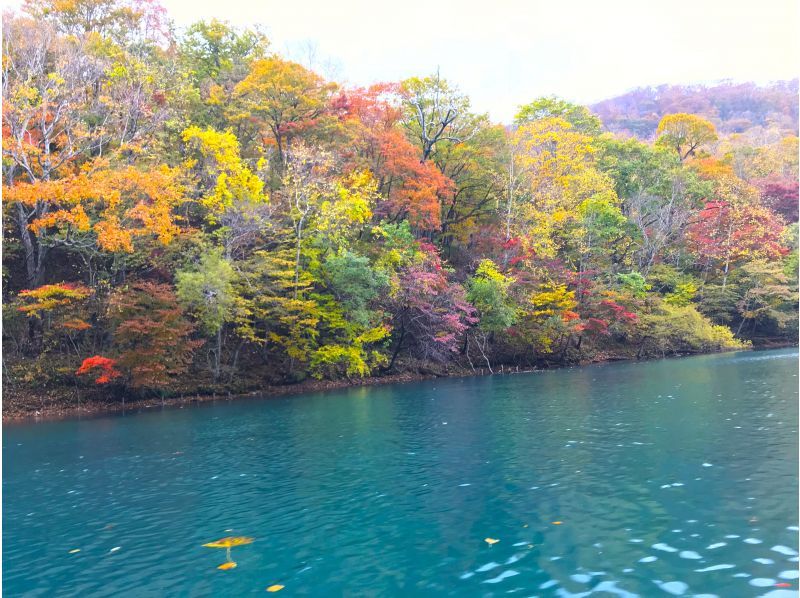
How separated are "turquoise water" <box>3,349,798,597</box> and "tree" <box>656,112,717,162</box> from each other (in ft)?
143

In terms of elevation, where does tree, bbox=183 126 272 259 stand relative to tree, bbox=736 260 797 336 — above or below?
above

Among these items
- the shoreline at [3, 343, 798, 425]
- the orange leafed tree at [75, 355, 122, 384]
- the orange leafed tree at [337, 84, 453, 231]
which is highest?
the orange leafed tree at [337, 84, 453, 231]

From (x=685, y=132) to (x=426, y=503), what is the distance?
56258 mm

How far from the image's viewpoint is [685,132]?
5609cm

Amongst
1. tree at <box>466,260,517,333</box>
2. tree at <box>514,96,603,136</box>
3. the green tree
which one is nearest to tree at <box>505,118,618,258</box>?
tree at <box>514,96,603,136</box>

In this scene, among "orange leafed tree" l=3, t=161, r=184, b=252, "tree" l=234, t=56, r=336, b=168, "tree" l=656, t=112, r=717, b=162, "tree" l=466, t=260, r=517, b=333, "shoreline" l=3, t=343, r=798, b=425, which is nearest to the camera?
"orange leafed tree" l=3, t=161, r=184, b=252

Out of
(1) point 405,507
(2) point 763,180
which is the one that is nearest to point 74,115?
(1) point 405,507

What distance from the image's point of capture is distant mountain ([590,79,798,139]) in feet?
323

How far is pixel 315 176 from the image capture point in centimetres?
3000

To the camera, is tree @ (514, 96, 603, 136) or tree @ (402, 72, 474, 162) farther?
tree @ (514, 96, 603, 136)

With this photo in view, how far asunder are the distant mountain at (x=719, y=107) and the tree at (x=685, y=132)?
35.4 metres

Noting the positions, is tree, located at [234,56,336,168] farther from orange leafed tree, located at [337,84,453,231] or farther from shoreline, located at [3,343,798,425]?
shoreline, located at [3,343,798,425]

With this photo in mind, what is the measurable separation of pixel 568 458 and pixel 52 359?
2147 cm

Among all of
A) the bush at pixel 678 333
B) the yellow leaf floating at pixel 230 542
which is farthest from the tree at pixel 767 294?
the yellow leaf floating at pixel 230 542
